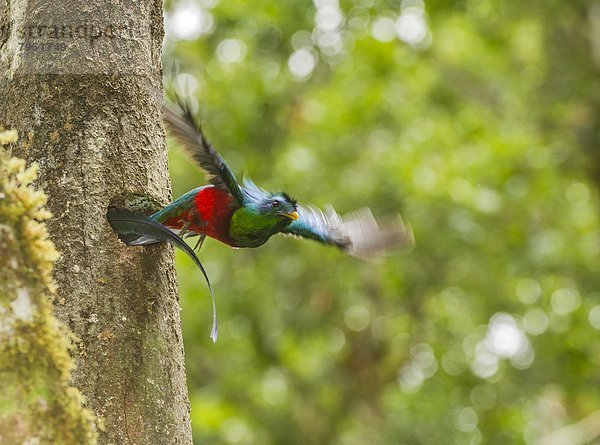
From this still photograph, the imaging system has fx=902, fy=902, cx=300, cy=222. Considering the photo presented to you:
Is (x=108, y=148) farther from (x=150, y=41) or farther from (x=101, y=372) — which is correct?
(x=101, y=372)

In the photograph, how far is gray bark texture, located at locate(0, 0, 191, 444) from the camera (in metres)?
2.35

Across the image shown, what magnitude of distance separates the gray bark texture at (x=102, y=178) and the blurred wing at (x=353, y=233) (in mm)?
762

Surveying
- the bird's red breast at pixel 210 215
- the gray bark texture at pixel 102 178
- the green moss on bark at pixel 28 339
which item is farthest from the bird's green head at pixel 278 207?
the green moss on bark at pixel 28 339

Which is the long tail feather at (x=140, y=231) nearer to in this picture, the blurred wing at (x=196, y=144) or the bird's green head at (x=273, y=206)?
the blurred wing at (x=196, y=144)

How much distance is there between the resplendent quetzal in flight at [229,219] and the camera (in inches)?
99.8

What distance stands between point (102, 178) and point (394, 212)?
6.84m

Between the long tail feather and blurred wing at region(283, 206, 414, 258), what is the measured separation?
781 millimetres

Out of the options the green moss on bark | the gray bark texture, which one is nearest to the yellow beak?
the gray bark texture

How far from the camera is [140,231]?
8.32ft

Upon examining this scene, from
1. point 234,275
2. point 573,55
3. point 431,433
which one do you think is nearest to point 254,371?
point 234,275

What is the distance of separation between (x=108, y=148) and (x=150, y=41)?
1.27 feet

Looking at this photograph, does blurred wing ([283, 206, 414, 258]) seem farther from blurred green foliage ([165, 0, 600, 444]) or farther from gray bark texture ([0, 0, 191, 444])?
blurred green foliage ([165, 0, 600, 444])

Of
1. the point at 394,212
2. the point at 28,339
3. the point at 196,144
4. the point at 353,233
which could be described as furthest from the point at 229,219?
the point at 394,212

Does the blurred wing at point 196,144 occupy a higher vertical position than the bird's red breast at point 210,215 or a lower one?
higher
